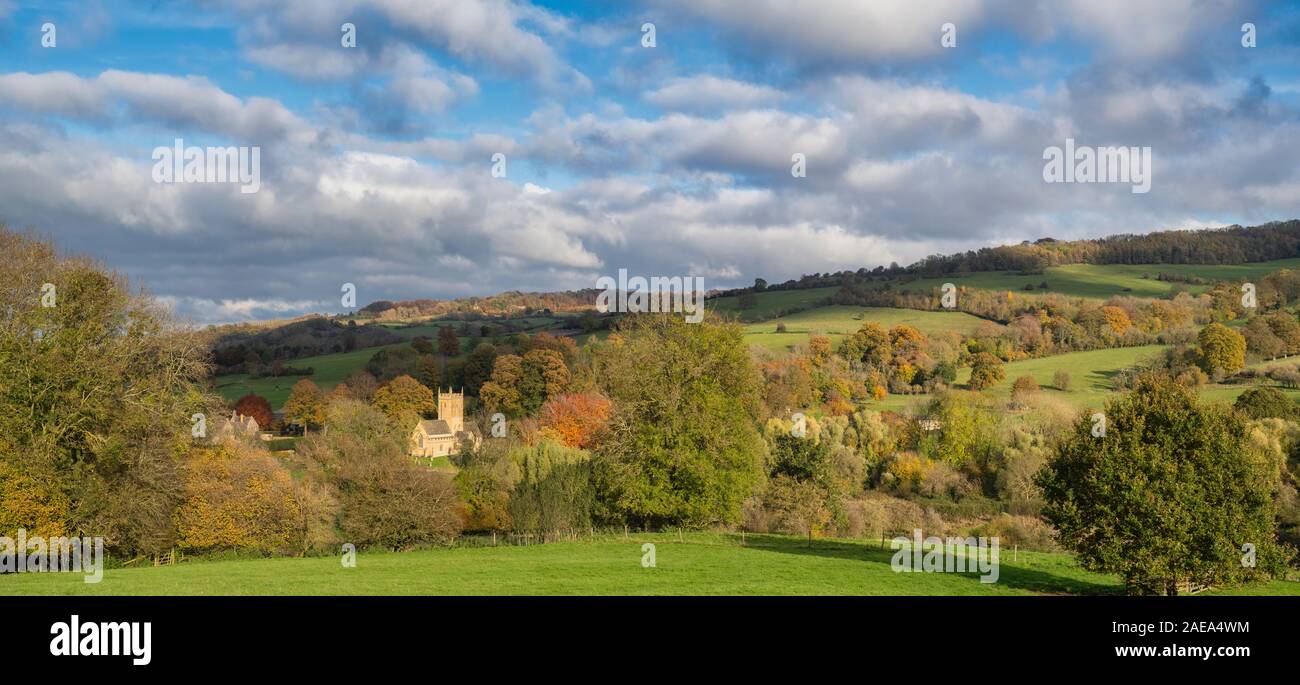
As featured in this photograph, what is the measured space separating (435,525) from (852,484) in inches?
1543

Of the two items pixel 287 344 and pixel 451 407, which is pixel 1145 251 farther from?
pixel 287 344

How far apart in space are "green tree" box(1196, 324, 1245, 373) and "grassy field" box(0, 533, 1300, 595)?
200ft

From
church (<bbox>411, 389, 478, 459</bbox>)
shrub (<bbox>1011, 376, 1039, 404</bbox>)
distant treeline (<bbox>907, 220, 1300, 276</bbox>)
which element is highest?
distant treeline (<bbox>907, 220, 1300, 276</bbox>)

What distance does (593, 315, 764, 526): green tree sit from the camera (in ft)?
132

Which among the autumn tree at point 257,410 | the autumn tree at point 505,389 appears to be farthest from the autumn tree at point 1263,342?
the autumn tree at point 257,410

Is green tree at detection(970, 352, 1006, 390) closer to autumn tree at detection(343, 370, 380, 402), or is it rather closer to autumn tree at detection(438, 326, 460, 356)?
autumn tree at detection(343, 370, 380, 402)

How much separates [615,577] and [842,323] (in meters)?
105

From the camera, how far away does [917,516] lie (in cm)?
6322

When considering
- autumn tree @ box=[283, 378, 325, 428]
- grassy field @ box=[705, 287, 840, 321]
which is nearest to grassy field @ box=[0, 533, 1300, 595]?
autumn tree @ box=[283, 378, 325, 428]

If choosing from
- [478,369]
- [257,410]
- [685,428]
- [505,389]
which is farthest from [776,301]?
[685,428]
